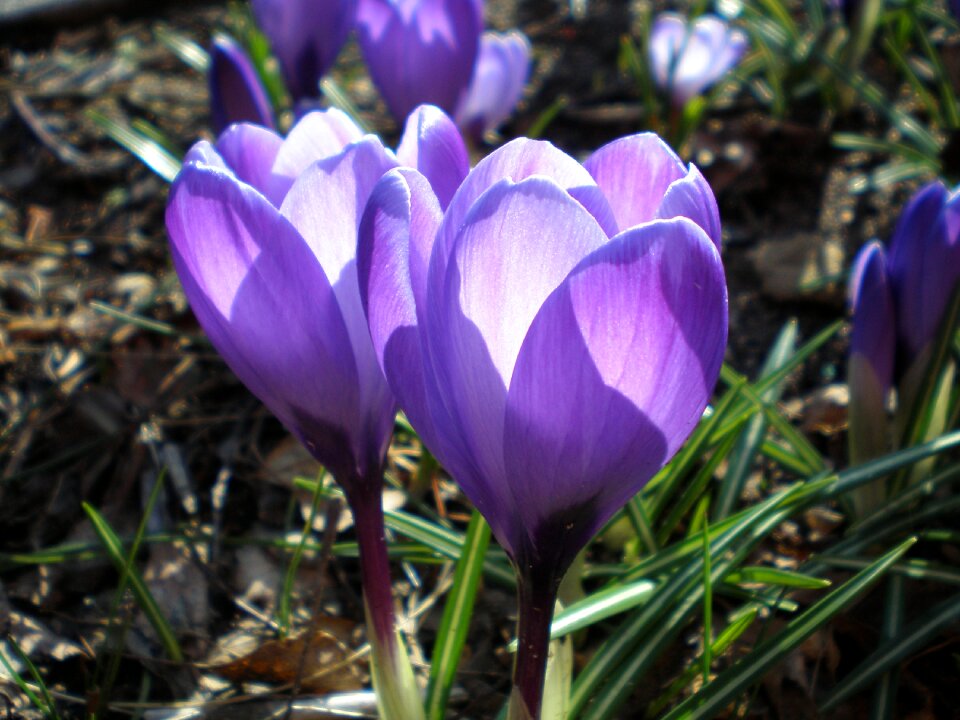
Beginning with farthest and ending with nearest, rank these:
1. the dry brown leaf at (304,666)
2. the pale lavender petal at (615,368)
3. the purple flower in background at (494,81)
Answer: the purple flower in background at (494,81)
the dry brown leaf at (304,666)
the pale lavender petal at (615,368)

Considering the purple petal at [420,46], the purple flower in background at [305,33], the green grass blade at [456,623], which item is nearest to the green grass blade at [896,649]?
the green grass blade at [456,623]

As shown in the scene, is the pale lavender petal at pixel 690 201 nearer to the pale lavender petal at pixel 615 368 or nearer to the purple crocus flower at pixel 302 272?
the pale lavender petal at pixel 615 368

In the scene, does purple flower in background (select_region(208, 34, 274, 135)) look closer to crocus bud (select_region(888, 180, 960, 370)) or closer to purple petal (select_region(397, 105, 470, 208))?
purple petal (select_region(397, 105, 470, 208))

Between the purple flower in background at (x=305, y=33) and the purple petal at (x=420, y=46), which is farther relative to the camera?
the purple flower in background at (x=305, y=33)

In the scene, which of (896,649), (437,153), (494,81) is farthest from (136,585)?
(494,81)

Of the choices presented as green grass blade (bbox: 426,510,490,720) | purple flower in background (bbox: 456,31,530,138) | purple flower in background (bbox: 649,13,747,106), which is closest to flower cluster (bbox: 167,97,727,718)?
green grass blade (bbox: 426,510,490,720)

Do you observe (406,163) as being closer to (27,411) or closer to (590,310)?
(590,310)

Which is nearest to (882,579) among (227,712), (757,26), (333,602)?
(333,602)
